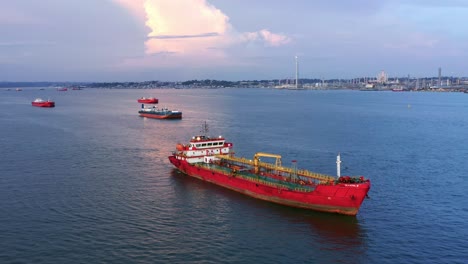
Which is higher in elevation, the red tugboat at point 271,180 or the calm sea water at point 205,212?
the red tugboat at point 271,180

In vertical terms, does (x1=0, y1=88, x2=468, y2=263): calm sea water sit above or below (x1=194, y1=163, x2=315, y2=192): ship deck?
below

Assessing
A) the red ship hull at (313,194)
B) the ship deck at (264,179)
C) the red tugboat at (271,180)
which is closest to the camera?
the red ship hull at (313,194)

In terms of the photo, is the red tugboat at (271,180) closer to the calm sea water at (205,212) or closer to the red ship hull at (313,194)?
the red ship hull at (313,194)

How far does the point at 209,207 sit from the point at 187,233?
299 inches

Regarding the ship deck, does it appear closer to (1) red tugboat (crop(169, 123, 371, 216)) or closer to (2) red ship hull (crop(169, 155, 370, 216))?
(1) red tugboat (crop(169, 123, 371, 216))

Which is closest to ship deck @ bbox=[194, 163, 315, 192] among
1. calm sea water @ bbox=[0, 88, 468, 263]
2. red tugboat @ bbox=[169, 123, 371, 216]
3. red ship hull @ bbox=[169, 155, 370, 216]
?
red tugboat @ bbox=[169, 123, 371, 216]

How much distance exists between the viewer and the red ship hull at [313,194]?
3959cm

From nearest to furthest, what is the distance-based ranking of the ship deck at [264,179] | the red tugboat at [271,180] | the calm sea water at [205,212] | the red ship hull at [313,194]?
the calm sea water at [205,212] → the red ship hull at [313,194] → the red tugboat at [271,180] → the ship deck at [264,179]

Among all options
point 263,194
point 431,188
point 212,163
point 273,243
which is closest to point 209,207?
point 263,194

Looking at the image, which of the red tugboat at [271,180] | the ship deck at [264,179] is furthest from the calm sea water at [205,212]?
the ship deck at [264,179]

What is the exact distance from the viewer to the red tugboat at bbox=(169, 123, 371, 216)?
40.1 m

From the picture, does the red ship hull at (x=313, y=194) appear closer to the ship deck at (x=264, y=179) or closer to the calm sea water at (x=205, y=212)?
the ship deck at (x=264, y=179)

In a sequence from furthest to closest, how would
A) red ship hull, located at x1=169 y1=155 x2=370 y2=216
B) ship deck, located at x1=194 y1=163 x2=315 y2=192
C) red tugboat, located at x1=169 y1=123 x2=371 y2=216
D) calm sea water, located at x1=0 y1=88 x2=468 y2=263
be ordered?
ship deck, located at x1=194 y1=163 x2=315 y2=192, red tugboat, located at x1=169 y1=123 x2=371 y2=216, red ship hull, located at x1=169 y1=155 x2=370 y2=216, calm sea water, located at x1=0 y1=88 x2=468 y2=263

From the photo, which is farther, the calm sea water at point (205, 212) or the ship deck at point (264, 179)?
the ship deck at point (264, 179)
